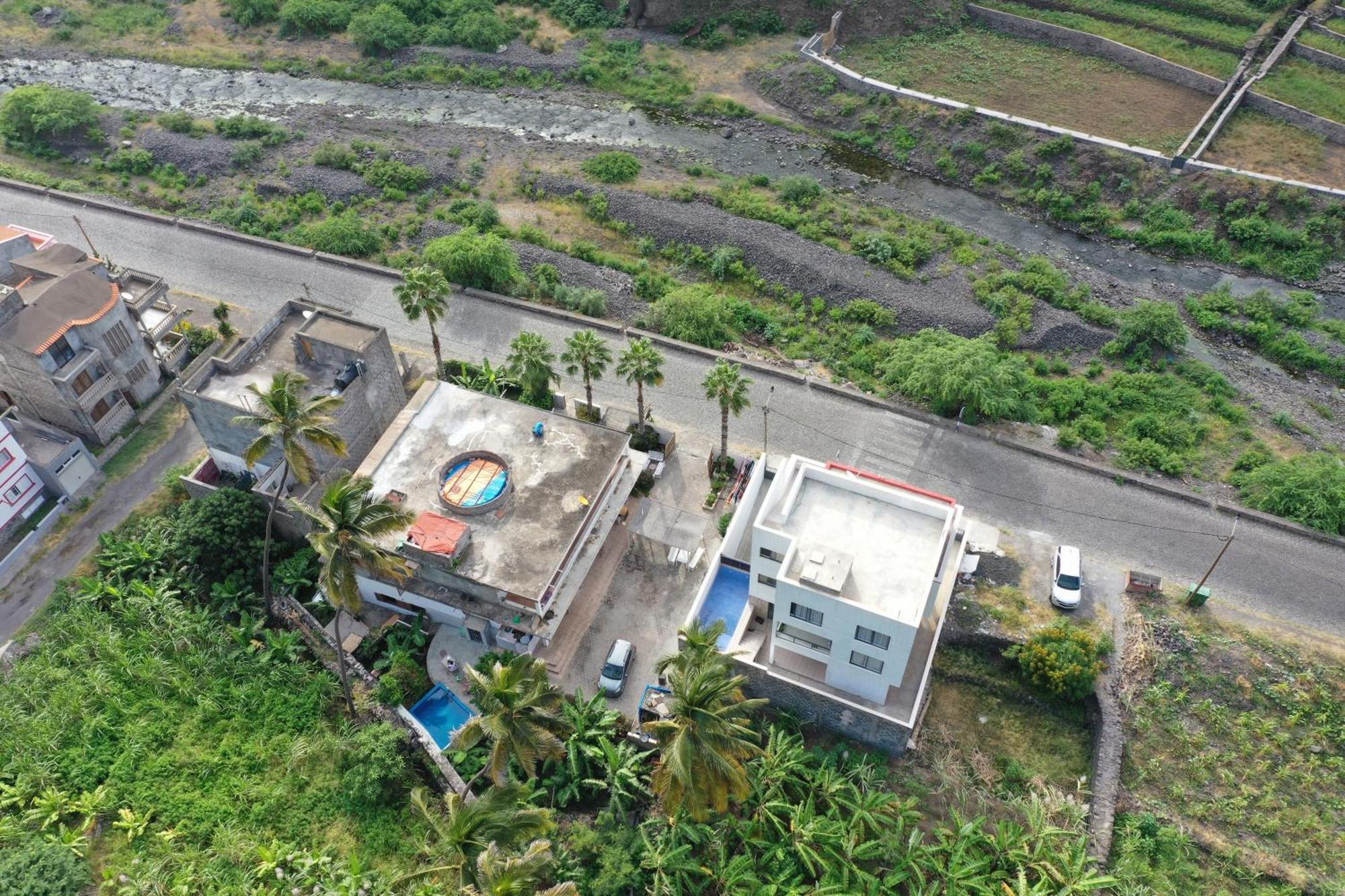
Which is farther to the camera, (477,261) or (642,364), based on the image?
(477,261)

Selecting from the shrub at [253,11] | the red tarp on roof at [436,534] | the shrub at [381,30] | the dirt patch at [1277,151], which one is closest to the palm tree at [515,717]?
the red tarp on roof at [436,534]

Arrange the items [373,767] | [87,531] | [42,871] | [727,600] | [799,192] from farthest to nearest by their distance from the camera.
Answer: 1. [799,192]
2. [87,531]
3. [727,600]
4. [373,767]
5. [42,871]

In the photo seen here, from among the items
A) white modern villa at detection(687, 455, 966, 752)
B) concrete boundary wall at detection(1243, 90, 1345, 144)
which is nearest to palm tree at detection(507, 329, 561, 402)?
white modern villa at detection(687, 455, 966, 752)

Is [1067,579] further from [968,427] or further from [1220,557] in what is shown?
[968,427]

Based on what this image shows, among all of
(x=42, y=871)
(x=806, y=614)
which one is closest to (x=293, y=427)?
(x=42, y=871)

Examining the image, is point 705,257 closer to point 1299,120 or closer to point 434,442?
point 434,442

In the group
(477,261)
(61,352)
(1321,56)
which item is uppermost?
(1321,56)
